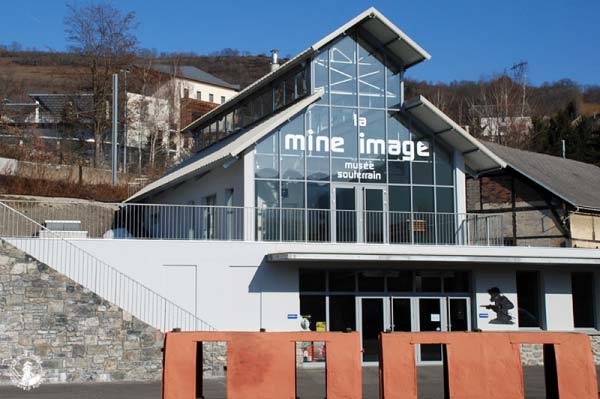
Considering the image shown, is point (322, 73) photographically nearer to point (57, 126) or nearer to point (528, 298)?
point (528, 298)

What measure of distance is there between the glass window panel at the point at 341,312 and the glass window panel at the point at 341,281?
25 cm

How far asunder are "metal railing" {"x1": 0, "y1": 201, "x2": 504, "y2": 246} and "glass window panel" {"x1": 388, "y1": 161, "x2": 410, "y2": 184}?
121 cm

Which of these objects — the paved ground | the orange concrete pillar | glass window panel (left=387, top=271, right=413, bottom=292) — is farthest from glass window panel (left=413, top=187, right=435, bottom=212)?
the orange concrete pillar

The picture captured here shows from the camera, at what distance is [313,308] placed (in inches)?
960

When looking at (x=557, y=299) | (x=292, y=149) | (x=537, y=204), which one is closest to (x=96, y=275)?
(x=292, y=149)

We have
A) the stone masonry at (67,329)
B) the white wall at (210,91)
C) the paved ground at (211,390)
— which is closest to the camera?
the paved ground at (211,390)

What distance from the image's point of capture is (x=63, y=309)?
20.7 metres

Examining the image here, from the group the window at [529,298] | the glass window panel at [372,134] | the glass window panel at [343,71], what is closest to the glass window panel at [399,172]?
the glass window panel at [372,134]

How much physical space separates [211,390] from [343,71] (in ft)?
40.7

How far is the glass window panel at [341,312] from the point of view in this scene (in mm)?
24531

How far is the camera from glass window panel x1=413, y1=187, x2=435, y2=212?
27.1 metres

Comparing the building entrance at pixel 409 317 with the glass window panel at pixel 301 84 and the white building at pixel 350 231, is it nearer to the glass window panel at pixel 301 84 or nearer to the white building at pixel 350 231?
the white building at pixel 350 231

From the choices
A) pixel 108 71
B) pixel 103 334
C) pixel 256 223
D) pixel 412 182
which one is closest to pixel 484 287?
pixel 412 182

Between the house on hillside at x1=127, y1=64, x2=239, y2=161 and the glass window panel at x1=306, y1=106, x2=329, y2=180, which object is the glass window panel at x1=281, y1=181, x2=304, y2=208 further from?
the house on hillside at x1=127, y1=64, x2=239, y2=161
